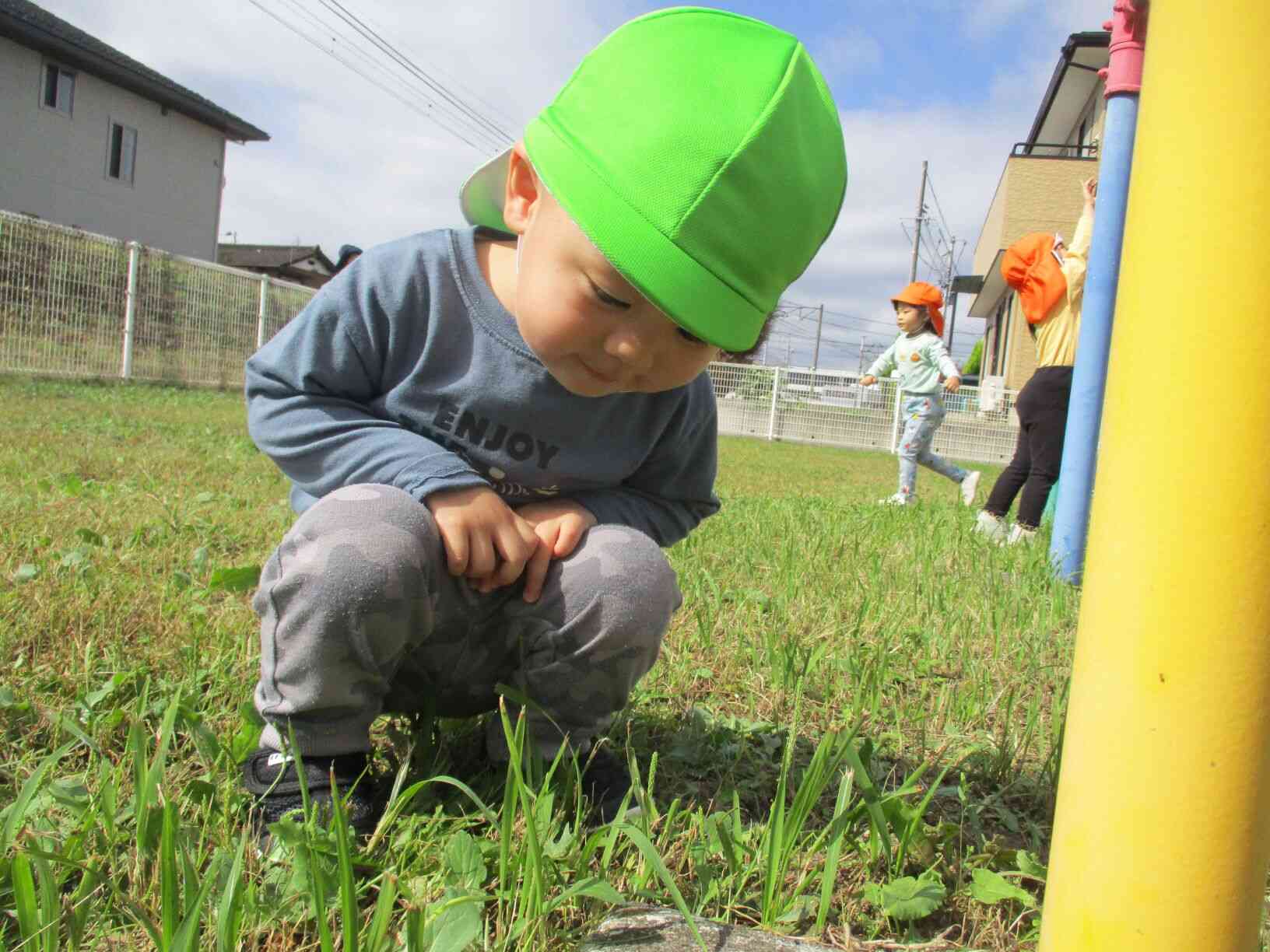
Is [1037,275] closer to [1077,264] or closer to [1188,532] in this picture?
[1077,264]

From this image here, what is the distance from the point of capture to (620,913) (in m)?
1.03

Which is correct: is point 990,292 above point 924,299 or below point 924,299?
above

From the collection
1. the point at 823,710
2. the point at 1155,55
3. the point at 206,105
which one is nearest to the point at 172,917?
the point at 1155,55

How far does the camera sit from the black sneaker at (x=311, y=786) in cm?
119

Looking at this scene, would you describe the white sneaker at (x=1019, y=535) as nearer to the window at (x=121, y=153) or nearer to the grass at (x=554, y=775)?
the grass at (x=554, y=775)

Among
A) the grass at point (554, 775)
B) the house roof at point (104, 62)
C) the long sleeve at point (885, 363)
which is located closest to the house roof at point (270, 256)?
the house roof at point (104, 62)

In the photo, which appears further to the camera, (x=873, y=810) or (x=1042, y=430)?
(x=1042, y=430)

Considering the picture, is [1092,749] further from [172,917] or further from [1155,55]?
[172,917]

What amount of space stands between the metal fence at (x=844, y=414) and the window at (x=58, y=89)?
1398 cm

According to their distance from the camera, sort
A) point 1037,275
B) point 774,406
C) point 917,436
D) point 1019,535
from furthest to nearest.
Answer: point 774,406 → point 917,436 → point 1037,275 → point 1019,535

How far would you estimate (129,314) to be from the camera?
1195cm

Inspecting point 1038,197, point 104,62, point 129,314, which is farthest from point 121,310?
point 1038,197

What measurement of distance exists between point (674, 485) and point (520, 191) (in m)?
0.55

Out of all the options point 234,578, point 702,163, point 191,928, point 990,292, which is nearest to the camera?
point 191,928
